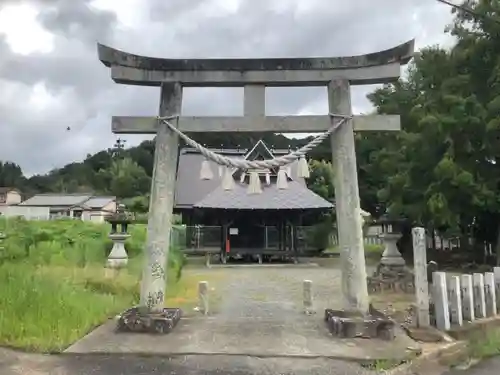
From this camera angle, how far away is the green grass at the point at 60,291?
22.0 feet

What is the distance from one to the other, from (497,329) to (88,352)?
20.2 ft

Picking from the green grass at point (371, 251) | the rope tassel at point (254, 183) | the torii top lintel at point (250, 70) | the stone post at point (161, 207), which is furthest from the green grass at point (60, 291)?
the green grass at point (371, 251)

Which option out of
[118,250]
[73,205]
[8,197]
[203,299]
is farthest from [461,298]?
[8,197]

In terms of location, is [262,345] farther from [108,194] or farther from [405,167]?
[108,194]

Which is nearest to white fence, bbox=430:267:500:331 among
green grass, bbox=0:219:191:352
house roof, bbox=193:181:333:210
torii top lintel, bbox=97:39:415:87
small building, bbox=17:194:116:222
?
torii top lintel, bbox=97:39:415:87

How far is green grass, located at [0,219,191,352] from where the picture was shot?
6715 mm

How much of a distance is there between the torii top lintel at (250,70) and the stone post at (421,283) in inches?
103

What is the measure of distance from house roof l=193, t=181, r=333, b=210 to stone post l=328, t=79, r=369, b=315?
14.1 metres

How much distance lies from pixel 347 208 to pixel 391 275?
6.12 m

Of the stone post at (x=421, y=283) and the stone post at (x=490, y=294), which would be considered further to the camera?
the stone post at (x=490, y=294)

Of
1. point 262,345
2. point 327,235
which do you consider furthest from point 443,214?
point 327,235

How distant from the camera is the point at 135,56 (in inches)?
300

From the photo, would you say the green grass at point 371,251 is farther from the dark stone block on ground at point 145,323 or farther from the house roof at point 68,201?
the house roof at point 68,201

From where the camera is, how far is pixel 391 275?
41.8 ft
